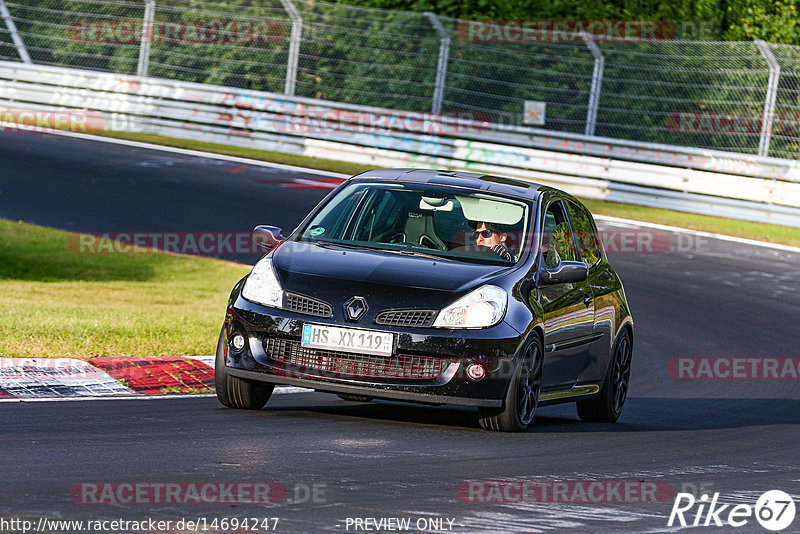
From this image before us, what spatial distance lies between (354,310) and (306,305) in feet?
1.01

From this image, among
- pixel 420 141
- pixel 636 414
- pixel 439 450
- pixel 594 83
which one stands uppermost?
pixel 594 83

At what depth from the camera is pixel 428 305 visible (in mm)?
8070

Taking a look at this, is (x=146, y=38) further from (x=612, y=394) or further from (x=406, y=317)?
(x=406, y=317)

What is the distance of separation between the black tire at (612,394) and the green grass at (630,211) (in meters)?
11.0

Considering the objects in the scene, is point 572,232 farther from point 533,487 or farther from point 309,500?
point 309,500

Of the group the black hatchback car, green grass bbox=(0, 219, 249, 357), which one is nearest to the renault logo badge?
the black hatchback car

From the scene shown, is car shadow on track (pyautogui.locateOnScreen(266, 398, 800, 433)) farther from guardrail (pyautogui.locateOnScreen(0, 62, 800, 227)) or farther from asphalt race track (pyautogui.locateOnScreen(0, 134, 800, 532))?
guardrail (pyautogui.locateOnScreen(0, 62, 800, 227))

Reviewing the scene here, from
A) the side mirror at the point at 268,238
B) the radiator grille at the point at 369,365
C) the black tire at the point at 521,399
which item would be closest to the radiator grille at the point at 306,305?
the radiator grille at the point at 369,365

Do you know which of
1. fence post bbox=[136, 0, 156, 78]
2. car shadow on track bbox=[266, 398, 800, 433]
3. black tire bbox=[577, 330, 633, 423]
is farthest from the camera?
fence post bbox=[136, 0, 156, 78]

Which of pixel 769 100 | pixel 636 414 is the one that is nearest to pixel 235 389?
pixel 636 414

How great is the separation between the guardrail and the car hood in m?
14.7

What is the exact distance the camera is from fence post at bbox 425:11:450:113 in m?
25.1

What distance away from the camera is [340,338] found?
8.01m

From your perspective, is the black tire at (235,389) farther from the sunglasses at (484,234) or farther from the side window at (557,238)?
the side window at (557,238)
